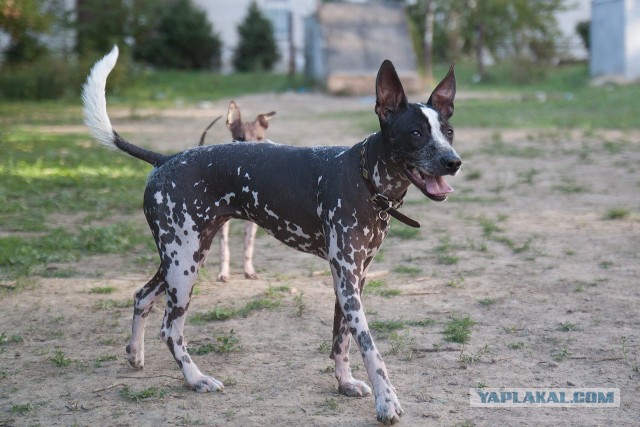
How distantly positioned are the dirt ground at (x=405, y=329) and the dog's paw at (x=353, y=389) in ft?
0.20

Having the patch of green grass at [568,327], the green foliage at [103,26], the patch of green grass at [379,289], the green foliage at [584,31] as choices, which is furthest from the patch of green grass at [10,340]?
the green foliage at [584,31]

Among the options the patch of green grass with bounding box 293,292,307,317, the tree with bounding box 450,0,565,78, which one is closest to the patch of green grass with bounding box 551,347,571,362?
the patch of green grass with bounding box 293,292,307,317

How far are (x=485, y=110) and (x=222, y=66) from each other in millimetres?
19988

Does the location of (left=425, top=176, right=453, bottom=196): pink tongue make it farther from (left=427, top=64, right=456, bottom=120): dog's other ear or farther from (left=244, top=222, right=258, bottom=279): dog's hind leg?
(left=244, top=222, right=258, bottom=279): dog's hind leg

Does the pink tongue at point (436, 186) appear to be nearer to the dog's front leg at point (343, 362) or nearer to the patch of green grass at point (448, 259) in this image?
the dog's front leg at point (343, 362)

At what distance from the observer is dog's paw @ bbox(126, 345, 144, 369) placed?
16.7ft

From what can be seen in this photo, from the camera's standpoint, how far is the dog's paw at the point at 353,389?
15.4 ft

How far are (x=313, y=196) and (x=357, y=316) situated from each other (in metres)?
0.71

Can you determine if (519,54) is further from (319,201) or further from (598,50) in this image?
(319,201)

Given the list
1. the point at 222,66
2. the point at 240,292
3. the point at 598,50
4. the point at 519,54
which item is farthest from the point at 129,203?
the point at 222,66

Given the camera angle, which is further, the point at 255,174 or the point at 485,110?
the point at 485,110

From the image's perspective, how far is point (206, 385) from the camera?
4742mm

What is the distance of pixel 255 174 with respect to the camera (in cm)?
482

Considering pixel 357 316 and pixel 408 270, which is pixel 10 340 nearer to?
pixel 357 316
